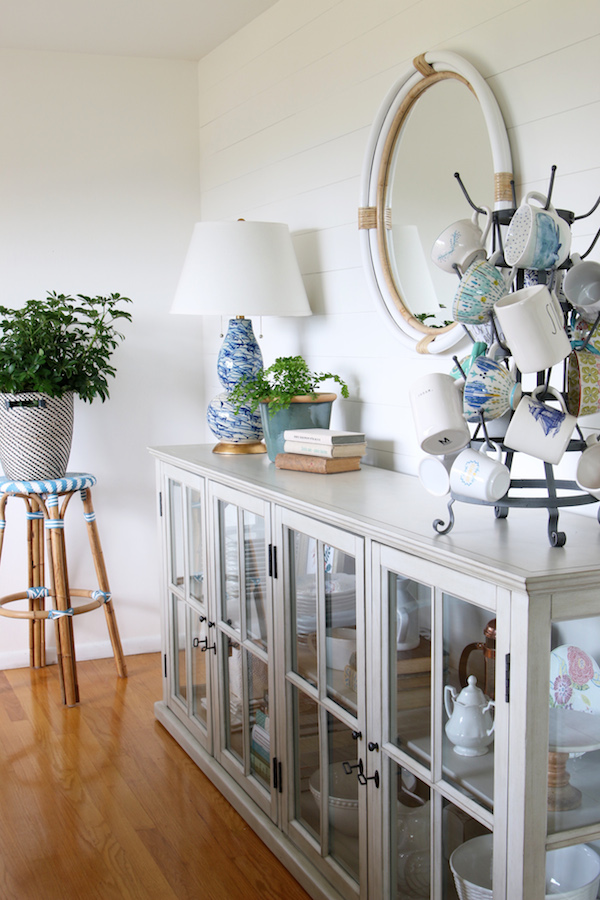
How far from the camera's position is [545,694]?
129 centimetres

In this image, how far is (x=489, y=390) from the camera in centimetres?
142

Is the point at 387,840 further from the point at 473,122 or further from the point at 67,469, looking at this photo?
the point at 67,469

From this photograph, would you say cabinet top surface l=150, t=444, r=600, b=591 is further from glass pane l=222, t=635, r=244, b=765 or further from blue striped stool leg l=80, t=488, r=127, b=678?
blue striped stool leg l=80, t=488, r=127, b=678

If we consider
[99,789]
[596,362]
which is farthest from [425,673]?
[99,789]

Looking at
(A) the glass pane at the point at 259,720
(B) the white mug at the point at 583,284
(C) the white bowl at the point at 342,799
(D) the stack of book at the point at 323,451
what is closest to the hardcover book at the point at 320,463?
(D) the stack of book at the point at 323,451

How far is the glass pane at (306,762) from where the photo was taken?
1.94 meters

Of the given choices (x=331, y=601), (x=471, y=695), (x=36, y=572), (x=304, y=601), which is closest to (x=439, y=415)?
(x=471, y=695)

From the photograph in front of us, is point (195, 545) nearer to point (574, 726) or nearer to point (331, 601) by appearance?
point (331, 601)

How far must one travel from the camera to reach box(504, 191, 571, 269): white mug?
138 centimetres

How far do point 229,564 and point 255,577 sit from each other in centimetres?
19

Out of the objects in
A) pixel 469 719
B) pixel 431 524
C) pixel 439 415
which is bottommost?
pixel 469 719

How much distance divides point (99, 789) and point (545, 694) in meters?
1.66

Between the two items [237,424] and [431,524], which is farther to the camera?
[237,424]

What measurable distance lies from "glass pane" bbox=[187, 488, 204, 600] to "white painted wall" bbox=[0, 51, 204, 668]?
Result: 110cm
